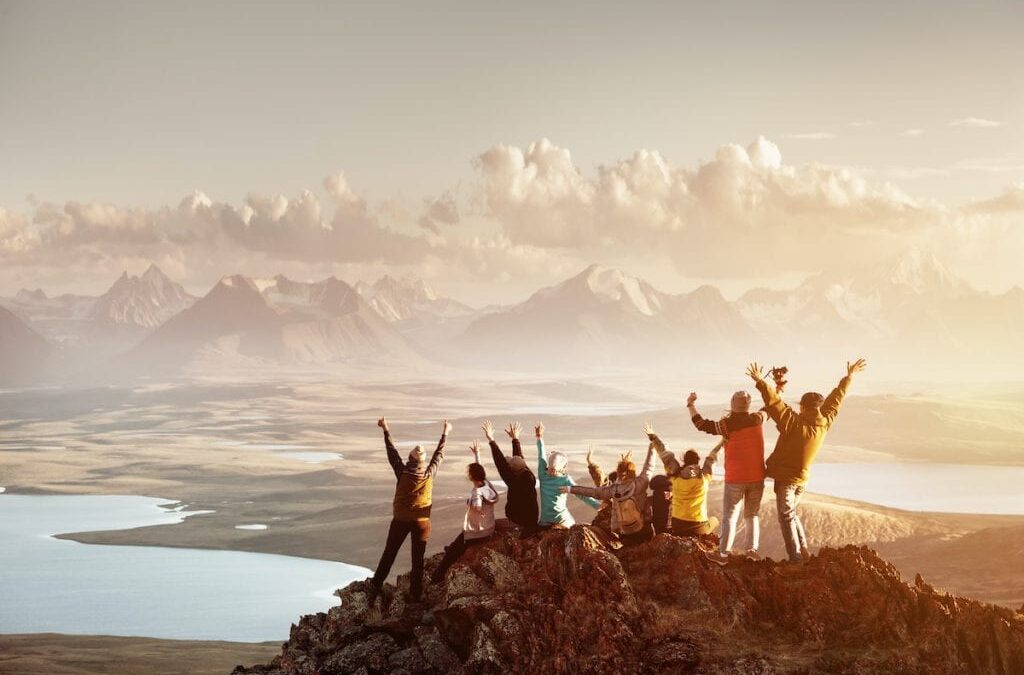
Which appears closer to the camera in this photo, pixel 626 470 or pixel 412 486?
pixel 626 470

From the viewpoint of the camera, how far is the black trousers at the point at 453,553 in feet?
65.4

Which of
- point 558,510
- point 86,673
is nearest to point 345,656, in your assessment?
point 558,510

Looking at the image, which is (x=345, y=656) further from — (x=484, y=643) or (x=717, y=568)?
(x=717, y=568)

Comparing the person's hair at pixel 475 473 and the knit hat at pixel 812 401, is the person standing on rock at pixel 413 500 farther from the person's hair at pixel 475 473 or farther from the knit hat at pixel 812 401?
the knit hat at pixel 812 401

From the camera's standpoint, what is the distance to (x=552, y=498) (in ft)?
64.1

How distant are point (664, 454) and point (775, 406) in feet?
7.41

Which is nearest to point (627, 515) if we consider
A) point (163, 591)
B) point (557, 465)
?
point (557, 465)

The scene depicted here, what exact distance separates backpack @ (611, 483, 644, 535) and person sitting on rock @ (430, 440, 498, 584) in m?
2.30

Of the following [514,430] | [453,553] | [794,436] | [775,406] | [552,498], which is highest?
[775,406]

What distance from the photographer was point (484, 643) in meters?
17.9

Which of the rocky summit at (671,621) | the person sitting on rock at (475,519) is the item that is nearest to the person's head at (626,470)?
the rocky summit at (671,621)

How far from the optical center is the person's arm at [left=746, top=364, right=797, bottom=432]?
1783cm

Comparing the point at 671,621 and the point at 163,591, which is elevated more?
the point at 671,621

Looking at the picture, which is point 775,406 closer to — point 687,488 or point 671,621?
point 687,488
